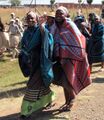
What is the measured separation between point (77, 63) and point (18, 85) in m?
3.89

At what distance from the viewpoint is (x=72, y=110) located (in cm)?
778

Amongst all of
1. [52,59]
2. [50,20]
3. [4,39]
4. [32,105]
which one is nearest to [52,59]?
[52,59]

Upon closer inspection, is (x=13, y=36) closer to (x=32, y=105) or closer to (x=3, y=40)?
(x=3, y=40)

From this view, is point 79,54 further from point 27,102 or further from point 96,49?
point 96,49

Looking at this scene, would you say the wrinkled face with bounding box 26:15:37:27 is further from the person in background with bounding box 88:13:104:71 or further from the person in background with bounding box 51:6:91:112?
the person in background with bounding box 88:13:104:71

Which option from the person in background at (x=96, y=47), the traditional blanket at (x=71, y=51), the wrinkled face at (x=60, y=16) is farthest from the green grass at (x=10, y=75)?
the wrinkled face at (x=60, y=16)

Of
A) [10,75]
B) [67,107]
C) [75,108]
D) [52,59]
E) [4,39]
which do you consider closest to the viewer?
[52,59]

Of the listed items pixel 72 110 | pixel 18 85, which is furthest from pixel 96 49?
pixel 72 110

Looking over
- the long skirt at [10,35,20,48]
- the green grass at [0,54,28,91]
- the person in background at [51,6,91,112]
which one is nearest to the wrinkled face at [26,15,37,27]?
the person in background at [51,6,91,112]

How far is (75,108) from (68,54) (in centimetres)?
111

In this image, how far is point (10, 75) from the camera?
14.1 meters

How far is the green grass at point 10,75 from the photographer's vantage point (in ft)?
37.5

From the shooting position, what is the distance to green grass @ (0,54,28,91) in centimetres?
1144

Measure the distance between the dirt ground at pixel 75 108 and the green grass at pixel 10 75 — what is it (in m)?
1.91
